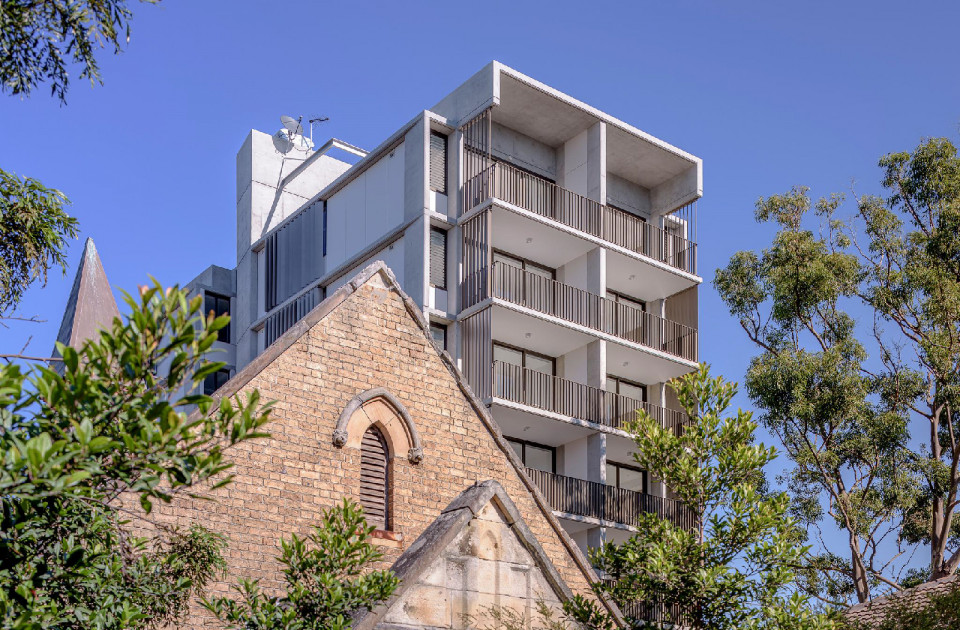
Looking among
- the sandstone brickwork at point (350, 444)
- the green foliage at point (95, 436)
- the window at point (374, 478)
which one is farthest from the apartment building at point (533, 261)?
the green foliage at point (95, 436)

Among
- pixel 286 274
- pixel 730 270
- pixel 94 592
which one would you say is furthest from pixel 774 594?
pixel 286 274

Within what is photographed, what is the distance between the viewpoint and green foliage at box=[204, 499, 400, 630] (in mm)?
12094

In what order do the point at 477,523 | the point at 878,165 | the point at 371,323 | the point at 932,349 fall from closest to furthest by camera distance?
the point at 477,523 < the point at 371,323 < the point at 932,349 < the point at 878,165

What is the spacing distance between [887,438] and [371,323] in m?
20.7

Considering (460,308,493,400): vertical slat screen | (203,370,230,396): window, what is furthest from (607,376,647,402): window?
(203,370,230,396): window

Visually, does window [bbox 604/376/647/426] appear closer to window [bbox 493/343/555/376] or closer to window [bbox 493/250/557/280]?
window [bbox 493/343/555/376]

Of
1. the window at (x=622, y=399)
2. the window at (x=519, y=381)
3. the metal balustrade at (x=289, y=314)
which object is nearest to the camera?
the window at (x=519, y=381)

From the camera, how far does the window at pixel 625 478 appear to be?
4200 centimetres

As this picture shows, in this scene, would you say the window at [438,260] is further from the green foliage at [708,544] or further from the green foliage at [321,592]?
the green foliage at [321,592]

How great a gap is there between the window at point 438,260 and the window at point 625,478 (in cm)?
831

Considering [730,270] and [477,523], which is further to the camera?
[730,270]

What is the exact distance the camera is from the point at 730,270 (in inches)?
1547

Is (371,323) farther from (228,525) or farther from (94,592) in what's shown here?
(94,592)

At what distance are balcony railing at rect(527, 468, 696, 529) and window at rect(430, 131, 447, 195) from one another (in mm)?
8466
